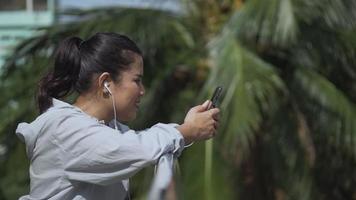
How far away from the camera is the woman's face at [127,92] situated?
2342mm

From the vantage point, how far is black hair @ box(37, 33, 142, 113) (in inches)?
92.2

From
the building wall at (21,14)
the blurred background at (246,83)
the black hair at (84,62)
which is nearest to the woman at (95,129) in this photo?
the black hair at (84,62)

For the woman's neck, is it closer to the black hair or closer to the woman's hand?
the black hair

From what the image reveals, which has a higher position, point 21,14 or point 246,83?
point 246,83

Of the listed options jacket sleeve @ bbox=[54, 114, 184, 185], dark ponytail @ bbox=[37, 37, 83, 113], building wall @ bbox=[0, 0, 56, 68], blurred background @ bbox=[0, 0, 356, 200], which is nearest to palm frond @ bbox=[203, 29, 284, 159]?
blurred background @ bbox=[0, 0, 356, 200]

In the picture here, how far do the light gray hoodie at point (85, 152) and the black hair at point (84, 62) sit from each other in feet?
0.22

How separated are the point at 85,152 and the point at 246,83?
144 inches

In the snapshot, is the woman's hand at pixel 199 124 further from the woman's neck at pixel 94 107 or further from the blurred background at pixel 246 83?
the blurred background at pixel 246 83

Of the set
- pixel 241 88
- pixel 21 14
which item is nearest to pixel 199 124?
pixel 241 88

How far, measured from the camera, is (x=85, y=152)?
2203mm

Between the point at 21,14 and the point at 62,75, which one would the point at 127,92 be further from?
the point at 21,14

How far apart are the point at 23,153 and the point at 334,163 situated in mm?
2587

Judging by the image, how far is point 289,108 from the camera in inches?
249

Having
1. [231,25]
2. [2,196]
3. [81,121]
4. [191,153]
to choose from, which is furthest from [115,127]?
[2,196]
